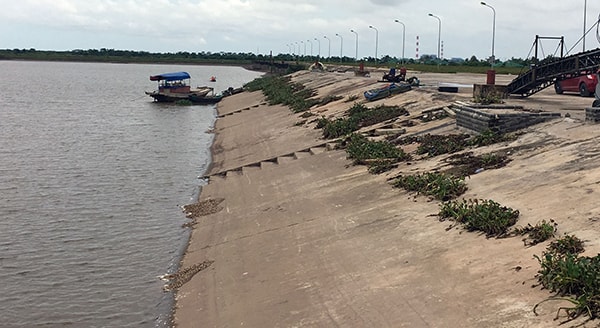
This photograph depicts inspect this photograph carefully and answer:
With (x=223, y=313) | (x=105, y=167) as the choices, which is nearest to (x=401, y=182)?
(x=223, y=313)

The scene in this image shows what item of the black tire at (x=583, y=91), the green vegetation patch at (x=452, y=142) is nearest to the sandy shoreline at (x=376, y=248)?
the green vegetation patch at (x=452, y=142)

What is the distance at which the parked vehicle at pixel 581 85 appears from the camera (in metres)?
30.2

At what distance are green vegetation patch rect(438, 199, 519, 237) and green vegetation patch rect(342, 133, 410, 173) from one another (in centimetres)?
582

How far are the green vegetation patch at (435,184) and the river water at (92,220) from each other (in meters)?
5.97

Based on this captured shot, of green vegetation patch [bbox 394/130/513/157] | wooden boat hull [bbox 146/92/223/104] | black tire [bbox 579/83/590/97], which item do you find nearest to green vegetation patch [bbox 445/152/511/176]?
green vegetation patch [bbox 394/130/513/157]

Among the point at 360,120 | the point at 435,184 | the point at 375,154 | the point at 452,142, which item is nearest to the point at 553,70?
the point at 360,120

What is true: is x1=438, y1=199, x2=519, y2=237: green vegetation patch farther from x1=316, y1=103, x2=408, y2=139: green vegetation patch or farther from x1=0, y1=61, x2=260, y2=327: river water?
x1=316, y1=103, x2=408, y2=139: green vegetation patch

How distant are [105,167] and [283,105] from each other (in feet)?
76.9

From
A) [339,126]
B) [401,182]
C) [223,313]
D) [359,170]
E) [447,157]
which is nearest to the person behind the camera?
[223,313]

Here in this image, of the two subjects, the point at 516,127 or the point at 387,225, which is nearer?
the point at 387,225

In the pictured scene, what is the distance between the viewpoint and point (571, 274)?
7758 mm

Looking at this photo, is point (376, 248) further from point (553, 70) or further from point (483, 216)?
point (553, 70)

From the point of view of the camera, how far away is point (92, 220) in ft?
63.2

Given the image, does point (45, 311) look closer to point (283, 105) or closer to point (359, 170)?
point (359, 170)
